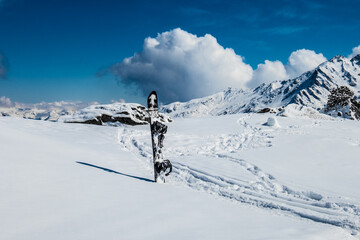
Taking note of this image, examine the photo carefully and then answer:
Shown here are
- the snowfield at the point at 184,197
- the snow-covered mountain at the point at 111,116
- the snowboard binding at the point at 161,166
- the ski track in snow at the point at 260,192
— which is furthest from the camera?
the snow-covered mountain at the point at 111,116

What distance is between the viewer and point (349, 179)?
28.2 ft

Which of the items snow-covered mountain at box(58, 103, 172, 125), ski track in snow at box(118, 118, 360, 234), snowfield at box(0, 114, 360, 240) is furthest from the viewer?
snow-covered mountain at box(58, 103, 172, 125)

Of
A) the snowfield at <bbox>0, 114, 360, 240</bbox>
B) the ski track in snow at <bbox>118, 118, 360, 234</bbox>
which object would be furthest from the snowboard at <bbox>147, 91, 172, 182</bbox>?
the ski track in snow at <bbox>118, 118, 360, 234</bbox>

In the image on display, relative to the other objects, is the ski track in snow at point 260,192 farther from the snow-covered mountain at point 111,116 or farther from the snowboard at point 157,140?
the snow-covered mountain at point 111,116

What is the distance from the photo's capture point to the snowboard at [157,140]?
873 centimetres

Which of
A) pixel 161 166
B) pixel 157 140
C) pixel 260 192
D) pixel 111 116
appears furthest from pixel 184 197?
pixel 111 116

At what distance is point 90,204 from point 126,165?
573 centimetres

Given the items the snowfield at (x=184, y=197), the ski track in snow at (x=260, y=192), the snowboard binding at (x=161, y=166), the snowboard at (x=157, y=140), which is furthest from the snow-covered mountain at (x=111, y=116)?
the snowboard binding at (x=161, y=166)

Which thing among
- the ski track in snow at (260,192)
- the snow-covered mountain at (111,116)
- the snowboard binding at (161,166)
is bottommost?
the ski track in snow at (260,192)

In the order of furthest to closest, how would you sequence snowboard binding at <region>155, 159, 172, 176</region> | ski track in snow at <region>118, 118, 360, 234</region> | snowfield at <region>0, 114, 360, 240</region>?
snowboard binding at <region>155, 159, 172, 176</region>, ski track in snow at <region>118, 118, 360, 234</region>, snowfield at <region>0, 114, 360, 240</region>

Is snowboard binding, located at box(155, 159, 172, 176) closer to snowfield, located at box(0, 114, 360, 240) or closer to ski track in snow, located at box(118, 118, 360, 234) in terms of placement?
snowfield, located at box(0, 114, 360, 240)

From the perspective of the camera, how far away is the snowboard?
8727 mm

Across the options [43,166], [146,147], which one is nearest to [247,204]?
[43,166]

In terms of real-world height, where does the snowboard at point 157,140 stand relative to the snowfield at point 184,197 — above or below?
above
